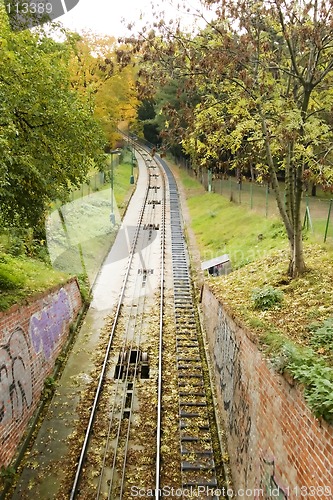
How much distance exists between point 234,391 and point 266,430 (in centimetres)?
249

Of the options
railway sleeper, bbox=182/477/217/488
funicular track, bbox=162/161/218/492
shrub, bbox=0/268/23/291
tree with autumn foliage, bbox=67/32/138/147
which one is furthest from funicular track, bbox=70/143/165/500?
tree with autumn foliage, bbox=67/32/138/147

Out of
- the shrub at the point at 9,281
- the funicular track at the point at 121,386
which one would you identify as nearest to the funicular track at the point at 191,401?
the funicular track at the point at 121,386

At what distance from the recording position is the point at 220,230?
1032 inches

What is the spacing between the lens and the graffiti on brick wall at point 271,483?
622 centimetres

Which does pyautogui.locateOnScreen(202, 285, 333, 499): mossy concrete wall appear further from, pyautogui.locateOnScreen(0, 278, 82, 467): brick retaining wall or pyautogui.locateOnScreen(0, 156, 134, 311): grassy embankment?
pyautogui.locateOnScreen(0, 156, 134, 311): grassy embankment

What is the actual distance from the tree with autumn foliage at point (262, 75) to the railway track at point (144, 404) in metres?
4.71

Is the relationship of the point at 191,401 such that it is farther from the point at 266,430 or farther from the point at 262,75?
the point at 262,75

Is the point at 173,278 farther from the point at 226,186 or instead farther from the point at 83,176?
the point at 226,186

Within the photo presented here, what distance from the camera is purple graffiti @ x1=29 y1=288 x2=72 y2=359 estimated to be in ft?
37.7

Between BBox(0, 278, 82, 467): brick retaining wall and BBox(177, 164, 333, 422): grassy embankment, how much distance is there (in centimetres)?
524

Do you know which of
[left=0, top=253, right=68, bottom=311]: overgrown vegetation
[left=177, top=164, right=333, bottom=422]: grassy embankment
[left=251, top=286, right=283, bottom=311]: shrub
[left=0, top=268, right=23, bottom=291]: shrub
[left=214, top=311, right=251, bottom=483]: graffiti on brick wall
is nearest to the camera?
[left=177, top=164, right=333, bottom=422]: grassy embankment

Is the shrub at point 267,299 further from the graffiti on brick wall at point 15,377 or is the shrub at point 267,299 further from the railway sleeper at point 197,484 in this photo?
the graffiti on brick wall at point 15,377

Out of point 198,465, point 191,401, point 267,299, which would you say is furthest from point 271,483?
point 191,401

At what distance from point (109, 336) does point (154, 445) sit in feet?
19.4
